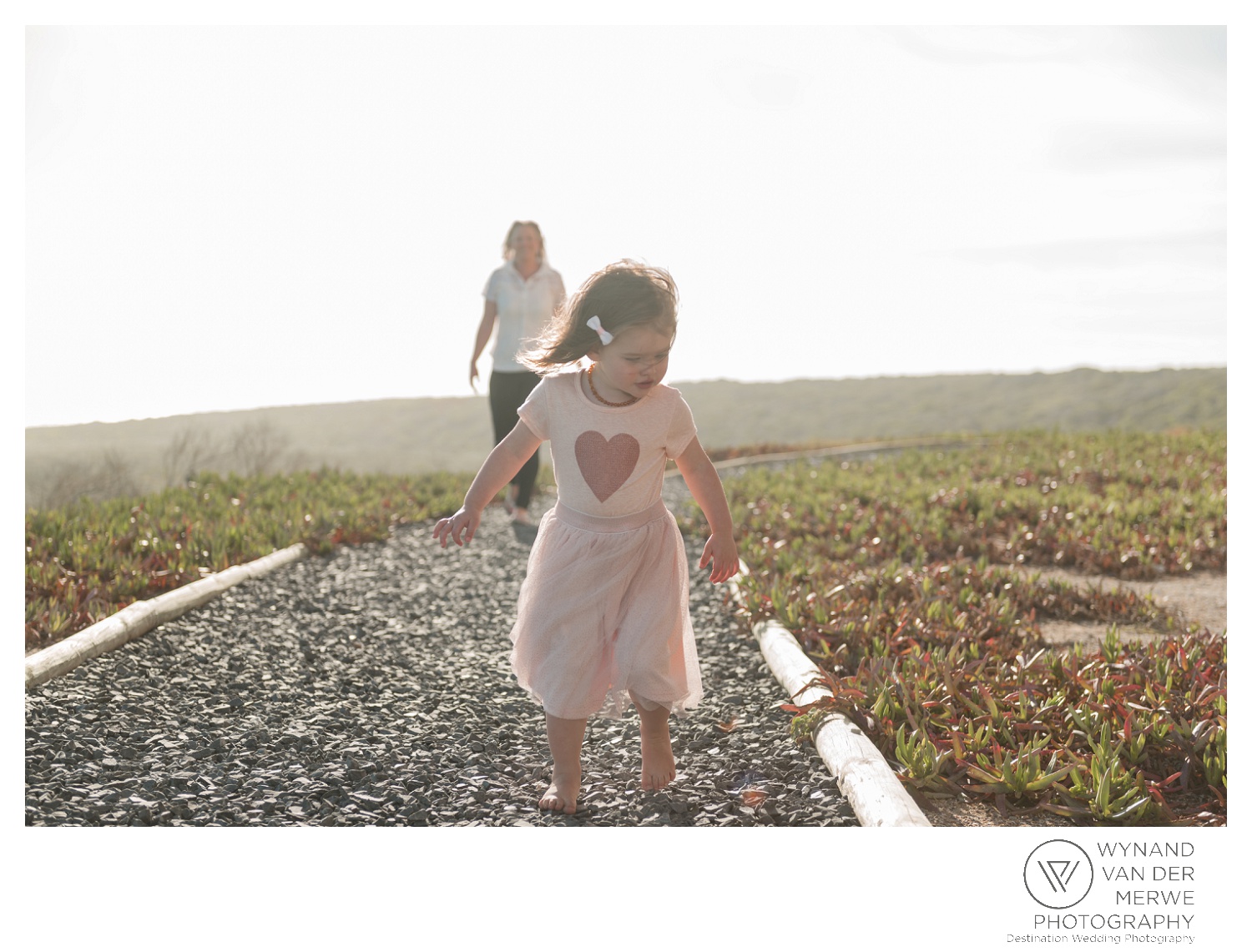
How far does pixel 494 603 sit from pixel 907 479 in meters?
5.77

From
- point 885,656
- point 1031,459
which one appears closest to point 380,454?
point 1031,459

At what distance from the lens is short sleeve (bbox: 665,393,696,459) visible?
9.45ft

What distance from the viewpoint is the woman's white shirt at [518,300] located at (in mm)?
7180

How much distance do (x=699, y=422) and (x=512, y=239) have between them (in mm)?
14924

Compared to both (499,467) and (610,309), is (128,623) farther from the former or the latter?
(610,309)

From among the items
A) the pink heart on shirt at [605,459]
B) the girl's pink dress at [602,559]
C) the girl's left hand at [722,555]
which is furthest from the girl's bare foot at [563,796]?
the pink heart on shirt at [605,459]

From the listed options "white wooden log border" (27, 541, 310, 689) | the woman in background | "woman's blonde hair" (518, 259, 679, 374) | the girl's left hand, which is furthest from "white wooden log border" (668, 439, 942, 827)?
the woman in background

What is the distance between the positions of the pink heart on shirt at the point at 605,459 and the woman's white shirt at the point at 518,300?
4.32m

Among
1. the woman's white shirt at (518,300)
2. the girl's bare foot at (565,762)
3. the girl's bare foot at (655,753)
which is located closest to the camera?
the girl's bare foot at (565,762)

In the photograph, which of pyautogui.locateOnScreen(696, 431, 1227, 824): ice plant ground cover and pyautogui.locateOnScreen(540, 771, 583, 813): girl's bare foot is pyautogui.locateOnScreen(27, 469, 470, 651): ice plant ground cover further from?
pyautogui.locateOnScreen(696, 431, 1227, 824): ice plant ground cover

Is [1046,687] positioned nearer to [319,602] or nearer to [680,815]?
[680,815]

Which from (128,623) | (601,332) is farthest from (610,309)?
(128,623)

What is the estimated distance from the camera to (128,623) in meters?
4.56
